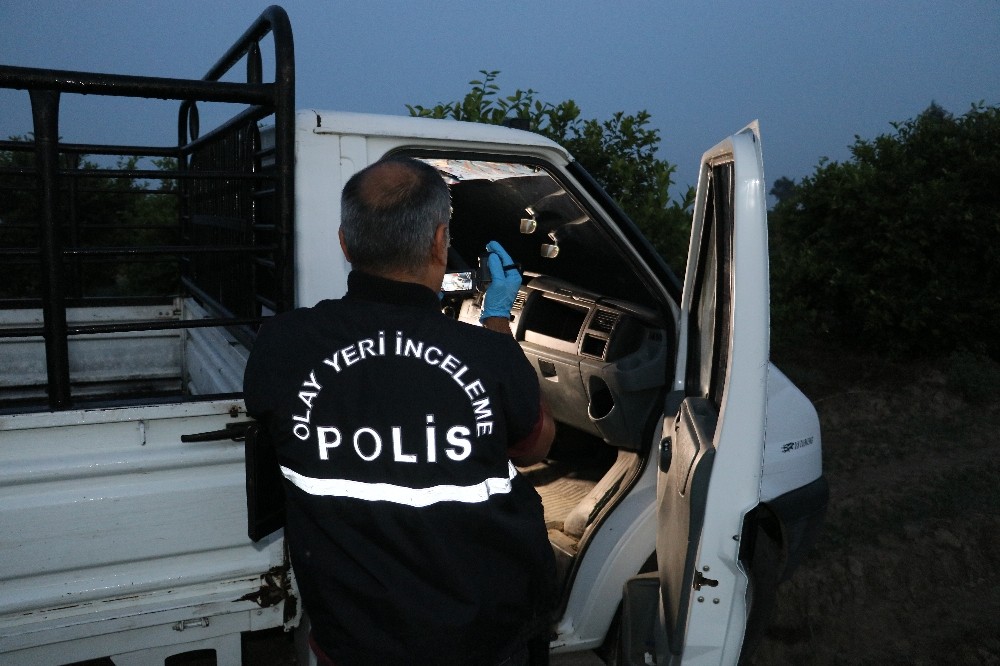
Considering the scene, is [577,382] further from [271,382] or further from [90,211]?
[90,211]

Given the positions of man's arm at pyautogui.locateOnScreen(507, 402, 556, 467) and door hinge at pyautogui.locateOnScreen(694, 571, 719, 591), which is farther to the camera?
door hinge at pyautogui.locateOnScreen(694, 571, 719, 591)

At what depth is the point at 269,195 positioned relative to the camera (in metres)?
2.56

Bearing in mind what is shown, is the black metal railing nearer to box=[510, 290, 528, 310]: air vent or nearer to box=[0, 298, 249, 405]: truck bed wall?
box=[0, 298, 249, 405]: truck bed wall

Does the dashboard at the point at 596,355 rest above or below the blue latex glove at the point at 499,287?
below

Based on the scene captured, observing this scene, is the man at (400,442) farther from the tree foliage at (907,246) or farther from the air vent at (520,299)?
the tree foliage at (907,246)

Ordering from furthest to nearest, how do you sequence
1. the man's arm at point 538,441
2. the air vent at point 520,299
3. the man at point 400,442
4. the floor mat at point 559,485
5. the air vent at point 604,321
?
the air vent at point 520,299, the floor mat at point 559,485, the air vent at point 604,321, the man's arm at point 538,441, the man at point 400,442

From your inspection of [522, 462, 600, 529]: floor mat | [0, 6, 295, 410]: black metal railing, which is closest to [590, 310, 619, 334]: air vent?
[522, 462, 600, 529]: floor mat

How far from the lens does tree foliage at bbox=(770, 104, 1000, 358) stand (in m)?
7.95

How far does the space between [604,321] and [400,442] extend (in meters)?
2.28

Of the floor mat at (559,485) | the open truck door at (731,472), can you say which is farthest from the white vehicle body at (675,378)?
the floor mat at (559,485)

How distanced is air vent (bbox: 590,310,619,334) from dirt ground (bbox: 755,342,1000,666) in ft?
5.51

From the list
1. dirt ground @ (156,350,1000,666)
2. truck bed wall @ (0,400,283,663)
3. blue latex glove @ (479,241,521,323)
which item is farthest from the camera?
dirt ground @ (156,350,1000,666)

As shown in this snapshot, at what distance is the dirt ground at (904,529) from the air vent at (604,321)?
1.68 metres

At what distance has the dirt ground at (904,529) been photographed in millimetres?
3941
